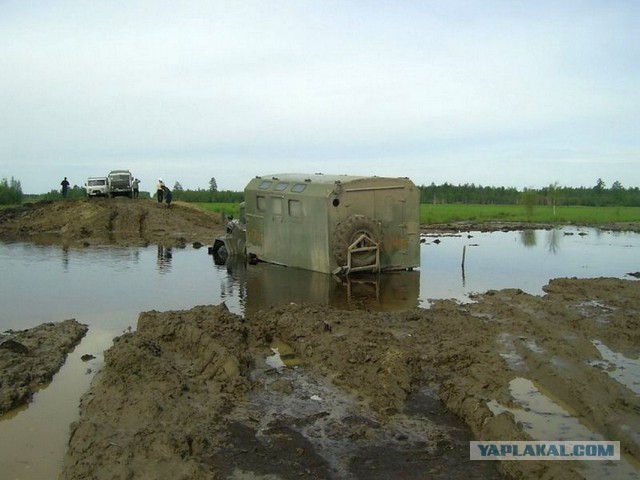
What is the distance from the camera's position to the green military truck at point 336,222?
63.2ft

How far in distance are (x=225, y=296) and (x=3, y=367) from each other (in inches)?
296

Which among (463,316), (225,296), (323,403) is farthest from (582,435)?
(225,296)

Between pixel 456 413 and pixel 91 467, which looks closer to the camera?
pixel 91 467

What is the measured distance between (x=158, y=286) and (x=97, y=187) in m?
26.2

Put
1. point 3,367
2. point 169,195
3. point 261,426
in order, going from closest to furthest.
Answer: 1. point 261,426
2. point 3,367
3. point 169,195

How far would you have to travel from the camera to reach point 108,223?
35594mm

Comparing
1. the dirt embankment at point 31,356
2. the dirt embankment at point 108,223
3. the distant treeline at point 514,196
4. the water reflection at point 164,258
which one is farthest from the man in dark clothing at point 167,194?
the distant treeline at point 514,196

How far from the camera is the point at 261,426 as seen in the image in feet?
26.2

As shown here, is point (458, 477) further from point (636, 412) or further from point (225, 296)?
point (225, 296)

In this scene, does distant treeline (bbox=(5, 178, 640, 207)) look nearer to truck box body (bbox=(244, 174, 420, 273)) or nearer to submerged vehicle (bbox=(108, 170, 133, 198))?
submerged vehicle (bbox=(108, 170, 133, 198))

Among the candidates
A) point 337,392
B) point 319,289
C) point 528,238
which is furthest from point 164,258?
point 528,238

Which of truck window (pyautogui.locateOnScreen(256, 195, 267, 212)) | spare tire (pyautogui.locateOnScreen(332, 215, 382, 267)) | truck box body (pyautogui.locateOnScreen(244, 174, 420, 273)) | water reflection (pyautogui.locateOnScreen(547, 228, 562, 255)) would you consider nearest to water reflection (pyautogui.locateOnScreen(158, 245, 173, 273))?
truck box body (pyautogui.locateOnScreen(244, 174, 420, 273))

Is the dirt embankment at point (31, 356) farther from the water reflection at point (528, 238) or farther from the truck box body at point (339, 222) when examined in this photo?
the water reflection at point (528, 238)

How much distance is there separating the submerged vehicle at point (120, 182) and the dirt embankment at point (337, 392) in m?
31.3
